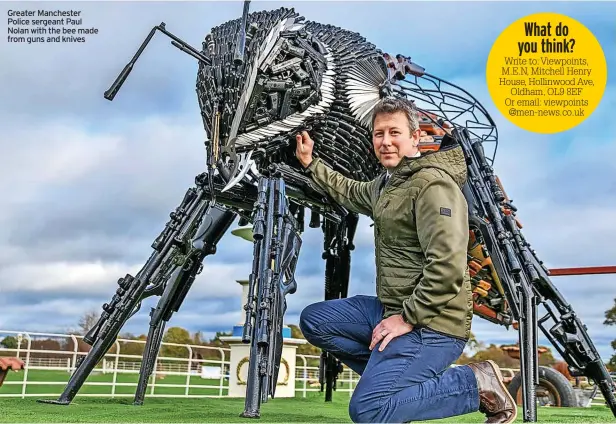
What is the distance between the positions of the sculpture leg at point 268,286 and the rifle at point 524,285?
1651 mm

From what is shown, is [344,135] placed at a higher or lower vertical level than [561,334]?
higher

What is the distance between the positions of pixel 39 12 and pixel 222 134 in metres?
1.73

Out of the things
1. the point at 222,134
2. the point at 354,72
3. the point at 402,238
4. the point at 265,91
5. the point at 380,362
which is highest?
the point at 354,72

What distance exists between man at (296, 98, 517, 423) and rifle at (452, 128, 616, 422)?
1.68 meters

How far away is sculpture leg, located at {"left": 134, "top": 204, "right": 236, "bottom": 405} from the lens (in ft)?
18.3

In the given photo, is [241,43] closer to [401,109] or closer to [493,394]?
[401,109]

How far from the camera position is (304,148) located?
15.6 ft

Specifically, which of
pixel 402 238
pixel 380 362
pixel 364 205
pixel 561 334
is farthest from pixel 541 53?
pixel 380 362

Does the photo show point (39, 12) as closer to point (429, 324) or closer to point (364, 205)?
point (364, 205)

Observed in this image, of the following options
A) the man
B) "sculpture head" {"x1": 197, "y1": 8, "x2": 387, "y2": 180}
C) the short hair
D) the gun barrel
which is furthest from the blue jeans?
the gun barrel

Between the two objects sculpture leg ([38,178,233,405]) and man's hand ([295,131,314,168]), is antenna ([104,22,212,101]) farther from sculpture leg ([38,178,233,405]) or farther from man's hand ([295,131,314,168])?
sculpture leg ([38,178,233,405])

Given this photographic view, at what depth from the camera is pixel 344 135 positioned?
17.6 feet

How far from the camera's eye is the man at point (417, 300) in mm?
2988

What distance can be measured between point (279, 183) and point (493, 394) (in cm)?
207
